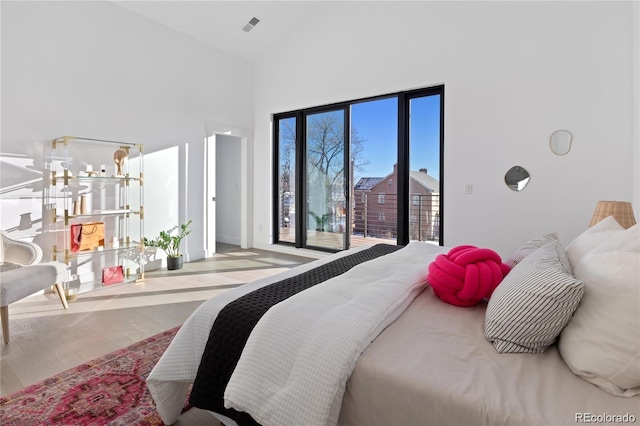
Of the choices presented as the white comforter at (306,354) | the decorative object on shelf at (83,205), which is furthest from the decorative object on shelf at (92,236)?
the white comforter at (306,354)

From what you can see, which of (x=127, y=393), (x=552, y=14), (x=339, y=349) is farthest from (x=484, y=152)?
(x=127, y=393)

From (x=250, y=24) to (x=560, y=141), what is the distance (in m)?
4.24

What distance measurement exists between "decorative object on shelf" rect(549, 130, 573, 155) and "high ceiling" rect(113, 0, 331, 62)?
11.7 feet

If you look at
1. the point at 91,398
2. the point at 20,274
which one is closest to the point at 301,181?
the point at 20,274

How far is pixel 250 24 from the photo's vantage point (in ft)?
16.0

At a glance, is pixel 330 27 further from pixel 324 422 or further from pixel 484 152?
pixel 324 422

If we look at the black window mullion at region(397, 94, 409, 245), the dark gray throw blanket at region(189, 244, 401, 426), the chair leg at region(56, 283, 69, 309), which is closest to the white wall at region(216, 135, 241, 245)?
the black window mullion at region(397, 94, 409, 245)

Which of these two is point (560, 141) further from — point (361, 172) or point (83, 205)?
point (83, 205)

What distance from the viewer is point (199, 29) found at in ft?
15.5

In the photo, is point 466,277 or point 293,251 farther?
point 293,251

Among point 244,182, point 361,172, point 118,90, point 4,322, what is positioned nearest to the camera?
point 4,322

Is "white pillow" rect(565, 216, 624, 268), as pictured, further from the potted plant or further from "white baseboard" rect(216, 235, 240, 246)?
"white baseboard" rect(216, 235, 240, 246)

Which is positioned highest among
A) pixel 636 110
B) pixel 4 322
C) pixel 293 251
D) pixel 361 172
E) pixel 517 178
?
pixel 636 110

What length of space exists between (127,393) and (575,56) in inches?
176
